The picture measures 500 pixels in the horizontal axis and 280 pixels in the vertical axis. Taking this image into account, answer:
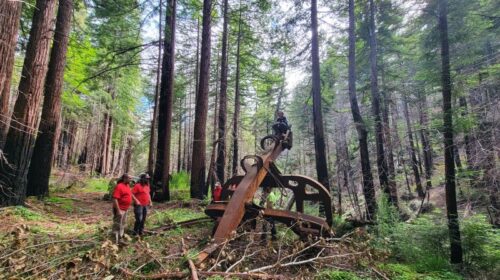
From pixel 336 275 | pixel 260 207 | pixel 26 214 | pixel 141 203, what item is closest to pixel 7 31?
pixel 141 203

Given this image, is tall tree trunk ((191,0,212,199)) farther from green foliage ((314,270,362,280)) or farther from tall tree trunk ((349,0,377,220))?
green foliage ((314,270,362,280))

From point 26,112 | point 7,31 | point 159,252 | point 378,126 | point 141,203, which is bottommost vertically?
point 159,252

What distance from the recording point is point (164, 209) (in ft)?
36.3

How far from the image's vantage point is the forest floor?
146 inches

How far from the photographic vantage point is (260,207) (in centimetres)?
549

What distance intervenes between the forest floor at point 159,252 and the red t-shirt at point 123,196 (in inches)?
22.3

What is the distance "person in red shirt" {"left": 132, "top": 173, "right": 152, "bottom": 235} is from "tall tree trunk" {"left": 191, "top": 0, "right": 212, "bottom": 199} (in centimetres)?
573

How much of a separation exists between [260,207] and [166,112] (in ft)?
29.4

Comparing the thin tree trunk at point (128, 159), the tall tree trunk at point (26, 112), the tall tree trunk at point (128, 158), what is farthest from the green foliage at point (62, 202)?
the thin tree trunk at point (128, 159)

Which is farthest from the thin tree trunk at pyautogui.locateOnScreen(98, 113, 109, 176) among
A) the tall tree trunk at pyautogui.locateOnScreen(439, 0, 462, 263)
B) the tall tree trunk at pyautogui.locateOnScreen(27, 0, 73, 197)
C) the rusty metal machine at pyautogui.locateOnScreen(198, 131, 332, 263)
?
the tall tree trunk at pyautogui.locateOnScreen(439, 0, 462, 263)

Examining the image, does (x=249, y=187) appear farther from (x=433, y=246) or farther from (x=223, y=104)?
(x=223, y=104)

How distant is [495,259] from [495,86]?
5395 millimetres

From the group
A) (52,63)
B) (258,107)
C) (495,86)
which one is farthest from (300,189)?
(258,107)

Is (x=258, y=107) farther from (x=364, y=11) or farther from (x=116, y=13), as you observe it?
(x=116, y=13)
